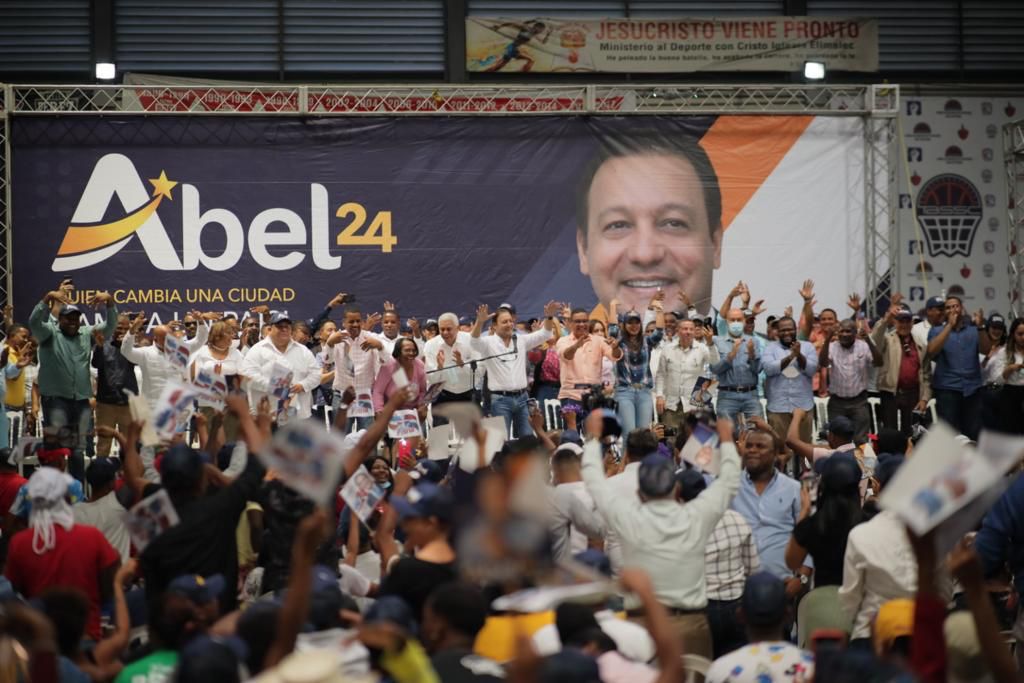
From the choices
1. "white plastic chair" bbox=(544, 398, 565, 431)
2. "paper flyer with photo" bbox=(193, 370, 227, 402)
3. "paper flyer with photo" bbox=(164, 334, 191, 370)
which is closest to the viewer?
"paper flyer with photo" bbox=(193, 370, 227, 402)

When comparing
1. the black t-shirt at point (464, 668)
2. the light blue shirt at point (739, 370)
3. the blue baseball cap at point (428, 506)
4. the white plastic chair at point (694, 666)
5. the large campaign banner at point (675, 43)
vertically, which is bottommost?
the white plastic chair at point (694, 666)

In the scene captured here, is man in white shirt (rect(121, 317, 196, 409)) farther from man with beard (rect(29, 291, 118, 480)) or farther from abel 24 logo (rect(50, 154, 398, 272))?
abel 24 logo (rect(50, 154, 398, 272))

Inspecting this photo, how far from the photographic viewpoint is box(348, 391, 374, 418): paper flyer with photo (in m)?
13.8

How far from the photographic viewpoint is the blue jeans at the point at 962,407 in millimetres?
14477

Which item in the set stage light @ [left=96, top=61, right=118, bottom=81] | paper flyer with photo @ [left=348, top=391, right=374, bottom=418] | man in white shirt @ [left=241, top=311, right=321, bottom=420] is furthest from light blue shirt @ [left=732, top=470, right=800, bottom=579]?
stage light @ [left=96, top=61, right=118, bottom=81]

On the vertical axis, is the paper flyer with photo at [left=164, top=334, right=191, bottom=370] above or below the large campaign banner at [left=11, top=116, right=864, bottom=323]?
below

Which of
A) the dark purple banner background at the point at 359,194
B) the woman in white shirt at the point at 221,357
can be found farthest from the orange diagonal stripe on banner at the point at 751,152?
the woman in white shirt at the point at 221,357

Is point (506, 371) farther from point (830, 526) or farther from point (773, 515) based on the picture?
point (830, 526)

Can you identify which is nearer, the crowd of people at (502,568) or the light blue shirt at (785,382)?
the crowd of people at (502,568)

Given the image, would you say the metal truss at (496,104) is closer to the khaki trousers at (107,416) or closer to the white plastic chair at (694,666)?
the khaki trousers at (107,416)

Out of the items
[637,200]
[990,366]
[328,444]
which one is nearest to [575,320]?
[990,366]

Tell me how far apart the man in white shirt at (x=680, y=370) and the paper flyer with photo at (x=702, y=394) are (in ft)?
1.34

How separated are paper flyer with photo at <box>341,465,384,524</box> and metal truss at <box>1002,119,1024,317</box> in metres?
17.3

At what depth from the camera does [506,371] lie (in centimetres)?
1440
